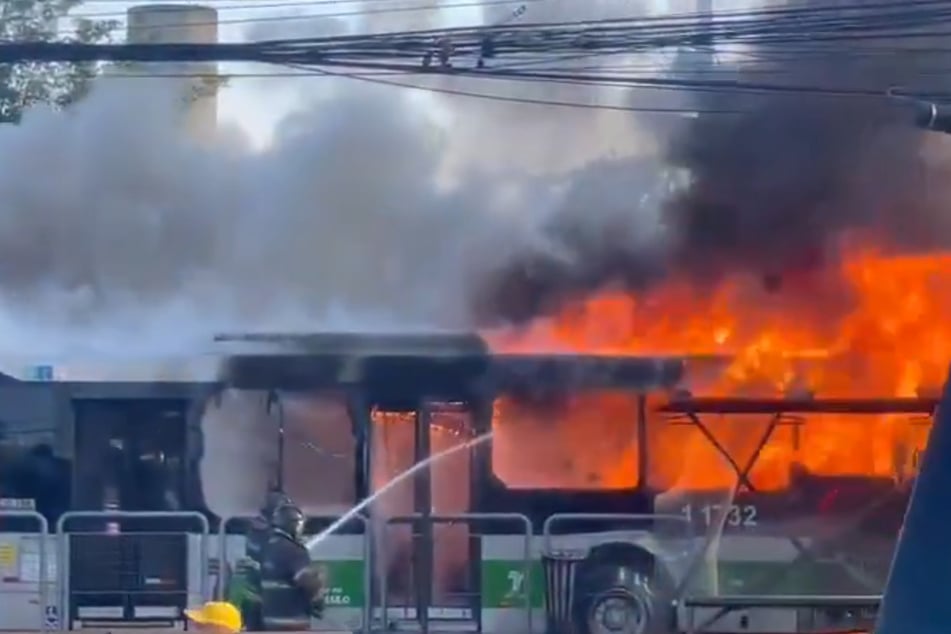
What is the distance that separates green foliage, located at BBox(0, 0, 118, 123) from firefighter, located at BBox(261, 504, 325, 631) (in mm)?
8607

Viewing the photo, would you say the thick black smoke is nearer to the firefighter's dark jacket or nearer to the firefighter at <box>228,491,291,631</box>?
the firefighter at <box>228,491,291,631</box>

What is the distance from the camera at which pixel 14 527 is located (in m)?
13.8

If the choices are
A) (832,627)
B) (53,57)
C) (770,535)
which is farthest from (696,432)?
(53,57)

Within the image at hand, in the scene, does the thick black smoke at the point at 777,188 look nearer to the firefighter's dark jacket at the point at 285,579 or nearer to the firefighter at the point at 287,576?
the firefighter at the point at 287,576

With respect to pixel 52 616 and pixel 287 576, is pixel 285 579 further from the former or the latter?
pixel 52 616

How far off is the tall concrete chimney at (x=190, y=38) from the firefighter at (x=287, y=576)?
6.41 meters

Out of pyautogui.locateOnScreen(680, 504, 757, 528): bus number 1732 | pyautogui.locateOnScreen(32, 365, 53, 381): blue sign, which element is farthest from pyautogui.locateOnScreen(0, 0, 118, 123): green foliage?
pyautogui.locateOnScreen(680, 504, 757, 528): bus number 1732

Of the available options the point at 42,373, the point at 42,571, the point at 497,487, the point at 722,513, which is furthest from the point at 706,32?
the point at 42,571

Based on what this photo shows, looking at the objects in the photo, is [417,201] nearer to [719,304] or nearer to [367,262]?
[367,262]

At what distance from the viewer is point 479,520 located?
45.0 ft

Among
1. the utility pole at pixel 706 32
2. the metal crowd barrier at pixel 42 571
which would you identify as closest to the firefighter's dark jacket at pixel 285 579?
the metal crowd barrier at pixel 42 571

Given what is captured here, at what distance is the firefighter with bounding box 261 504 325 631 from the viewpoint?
12.7 m

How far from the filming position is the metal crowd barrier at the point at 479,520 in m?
13.6

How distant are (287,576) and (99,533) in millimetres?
1961
